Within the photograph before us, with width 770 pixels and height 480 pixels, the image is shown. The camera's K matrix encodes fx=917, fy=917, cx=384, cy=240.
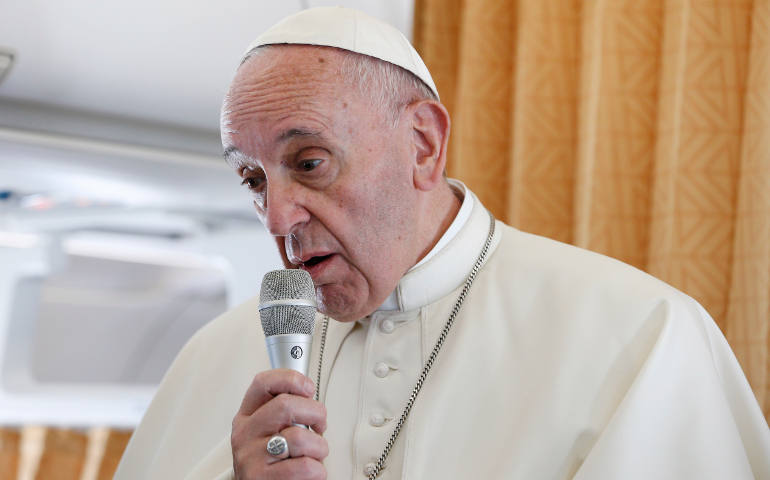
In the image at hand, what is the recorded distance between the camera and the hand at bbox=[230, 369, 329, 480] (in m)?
1.41

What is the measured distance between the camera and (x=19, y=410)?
6.62m

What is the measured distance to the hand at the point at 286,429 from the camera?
1412 millimetres

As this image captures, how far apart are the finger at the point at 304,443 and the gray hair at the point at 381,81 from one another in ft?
2.40

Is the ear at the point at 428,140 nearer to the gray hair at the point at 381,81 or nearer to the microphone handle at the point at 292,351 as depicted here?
the gray hair at the point at 381,81

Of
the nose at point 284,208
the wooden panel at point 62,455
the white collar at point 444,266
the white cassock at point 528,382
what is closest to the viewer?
the white cassock at point 528,382

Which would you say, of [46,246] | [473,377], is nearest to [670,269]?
[473,377]

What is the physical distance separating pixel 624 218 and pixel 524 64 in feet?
1.99

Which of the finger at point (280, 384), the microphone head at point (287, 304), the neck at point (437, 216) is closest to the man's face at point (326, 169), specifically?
the neck at point (437, 216)

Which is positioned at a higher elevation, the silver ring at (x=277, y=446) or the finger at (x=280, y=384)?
the finger at (x=280, y=384)

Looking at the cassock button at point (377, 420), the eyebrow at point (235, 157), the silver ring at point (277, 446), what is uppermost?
the eyebrow at point (235, 157)

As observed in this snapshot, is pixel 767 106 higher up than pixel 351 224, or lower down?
higher up

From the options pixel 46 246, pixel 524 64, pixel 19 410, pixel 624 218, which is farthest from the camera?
pixel 19 410

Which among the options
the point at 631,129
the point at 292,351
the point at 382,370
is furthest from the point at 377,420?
the point at 631,129

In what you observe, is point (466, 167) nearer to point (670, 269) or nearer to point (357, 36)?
point (670, 269)
